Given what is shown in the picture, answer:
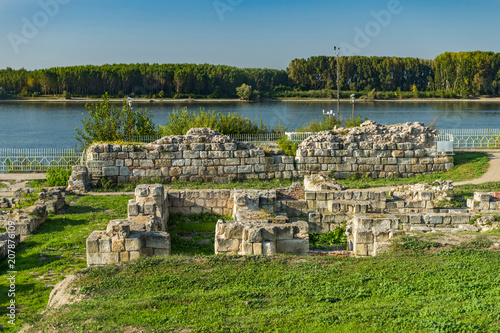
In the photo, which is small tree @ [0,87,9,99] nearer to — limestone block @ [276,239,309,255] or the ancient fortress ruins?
the ancient fortress ruins

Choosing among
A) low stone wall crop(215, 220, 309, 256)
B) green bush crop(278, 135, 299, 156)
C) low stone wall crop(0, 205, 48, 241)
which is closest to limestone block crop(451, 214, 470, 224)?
low stone wall crop(215, 220, 309, 256)

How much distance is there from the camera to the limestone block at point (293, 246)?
10.6 meters

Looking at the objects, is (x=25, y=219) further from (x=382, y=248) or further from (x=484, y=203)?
(x=484, y=203)


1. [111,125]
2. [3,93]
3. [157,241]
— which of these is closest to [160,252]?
[157,241]

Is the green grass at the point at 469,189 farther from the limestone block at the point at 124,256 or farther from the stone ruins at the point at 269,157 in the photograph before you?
the limestone block at the point at 124,256

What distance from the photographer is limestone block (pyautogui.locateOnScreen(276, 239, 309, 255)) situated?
10646mm

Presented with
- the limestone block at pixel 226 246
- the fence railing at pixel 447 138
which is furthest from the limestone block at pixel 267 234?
the fence railing at pixel 447 138

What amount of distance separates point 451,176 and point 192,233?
11893mm

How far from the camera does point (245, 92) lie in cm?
9438

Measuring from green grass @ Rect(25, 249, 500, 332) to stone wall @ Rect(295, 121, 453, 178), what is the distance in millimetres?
11978

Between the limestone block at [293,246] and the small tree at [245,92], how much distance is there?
8461 cm

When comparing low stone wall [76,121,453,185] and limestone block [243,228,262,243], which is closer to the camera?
limestone block [243,228,262,243]

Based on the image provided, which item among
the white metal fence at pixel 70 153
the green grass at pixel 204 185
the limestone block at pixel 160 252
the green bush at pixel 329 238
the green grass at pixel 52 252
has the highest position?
the white metal fence at pixel 70 153

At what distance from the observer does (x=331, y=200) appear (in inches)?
Result: 570
